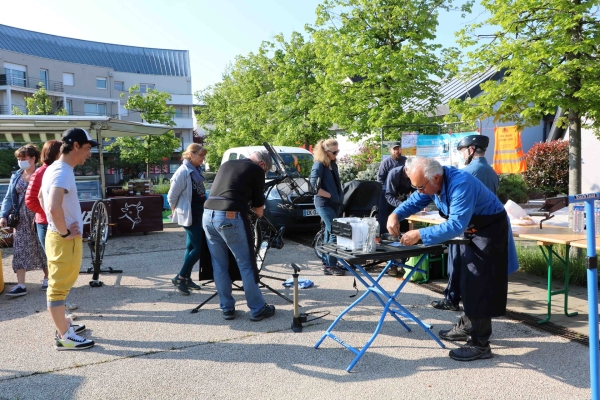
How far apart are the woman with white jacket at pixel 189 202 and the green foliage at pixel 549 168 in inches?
597

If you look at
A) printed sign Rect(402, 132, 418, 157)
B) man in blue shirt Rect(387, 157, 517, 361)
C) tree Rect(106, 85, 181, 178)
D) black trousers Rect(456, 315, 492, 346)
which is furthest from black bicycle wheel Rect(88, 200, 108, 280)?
tree Rect(106, 85, 181, 178)

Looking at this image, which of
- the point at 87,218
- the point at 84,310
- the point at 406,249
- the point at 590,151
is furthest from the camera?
the point at 590,151

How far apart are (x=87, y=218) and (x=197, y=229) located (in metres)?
4.87

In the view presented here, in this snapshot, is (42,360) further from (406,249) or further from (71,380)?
(406,249)

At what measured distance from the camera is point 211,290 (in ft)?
20.5

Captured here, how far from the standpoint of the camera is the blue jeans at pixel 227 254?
4.73 meters

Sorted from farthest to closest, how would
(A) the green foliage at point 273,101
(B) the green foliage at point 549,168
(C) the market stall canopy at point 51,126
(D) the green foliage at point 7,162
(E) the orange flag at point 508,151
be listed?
(D) the green foliage at point 7,162 < (A) the green foliage at point 273,101 < (B) the green foliage at point 549,168 < (E) the orange flag at point 508,151 < (C) the market stall canopy at point 51,126

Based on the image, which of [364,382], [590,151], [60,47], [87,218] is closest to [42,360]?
[364,382]

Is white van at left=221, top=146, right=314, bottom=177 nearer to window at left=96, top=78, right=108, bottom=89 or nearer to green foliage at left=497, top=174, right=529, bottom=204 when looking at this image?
green foliage at left=497, top=174, right=529, bottom=204

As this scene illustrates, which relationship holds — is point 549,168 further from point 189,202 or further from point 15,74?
point 15,74

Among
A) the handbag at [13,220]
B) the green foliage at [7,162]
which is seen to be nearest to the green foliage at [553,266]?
the handbag at [13,220]

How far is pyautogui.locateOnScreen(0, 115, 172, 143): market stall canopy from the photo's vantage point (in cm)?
987

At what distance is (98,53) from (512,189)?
182 feet

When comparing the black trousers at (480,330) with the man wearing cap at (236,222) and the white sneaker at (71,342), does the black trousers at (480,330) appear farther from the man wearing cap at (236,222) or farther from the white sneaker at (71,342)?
the white sneaker at (71,342)
